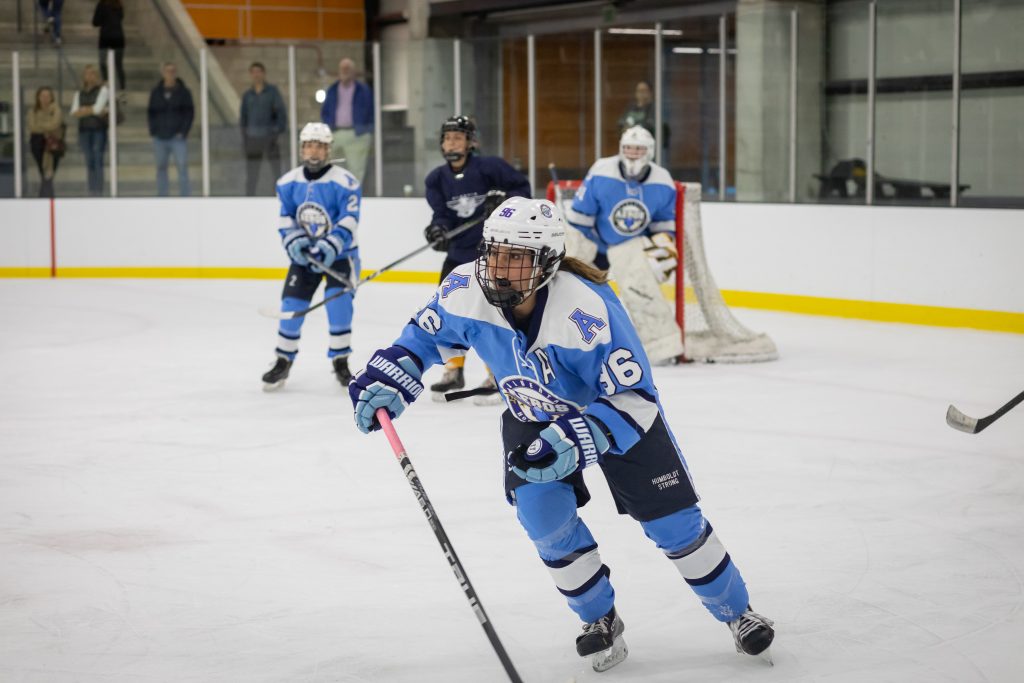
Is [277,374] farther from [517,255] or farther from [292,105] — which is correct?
[292,105]

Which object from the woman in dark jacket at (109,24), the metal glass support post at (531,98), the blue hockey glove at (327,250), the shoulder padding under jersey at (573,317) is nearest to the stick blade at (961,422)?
the shoulder padding under jersey at (573,317)

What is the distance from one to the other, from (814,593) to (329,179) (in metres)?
3.45

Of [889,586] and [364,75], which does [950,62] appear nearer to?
[364,75]

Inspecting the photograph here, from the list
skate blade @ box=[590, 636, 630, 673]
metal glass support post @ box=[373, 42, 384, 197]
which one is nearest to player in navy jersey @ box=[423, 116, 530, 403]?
skate blade @ box=[590, 636, 630, 673]

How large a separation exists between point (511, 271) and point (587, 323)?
0.53 feet

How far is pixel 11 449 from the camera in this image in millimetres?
4727

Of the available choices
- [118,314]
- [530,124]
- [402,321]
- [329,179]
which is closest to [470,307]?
[329,179]

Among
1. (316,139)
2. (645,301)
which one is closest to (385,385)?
(316,139)

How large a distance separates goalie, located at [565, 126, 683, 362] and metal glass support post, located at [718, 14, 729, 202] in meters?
2.63

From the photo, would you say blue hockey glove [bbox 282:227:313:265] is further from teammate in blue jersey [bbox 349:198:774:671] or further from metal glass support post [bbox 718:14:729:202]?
metal glass support post [bbox 718:14:729:202]

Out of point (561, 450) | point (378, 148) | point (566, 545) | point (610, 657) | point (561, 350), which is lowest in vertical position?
point (610, 657)

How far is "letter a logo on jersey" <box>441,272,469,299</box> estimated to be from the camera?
2482mm

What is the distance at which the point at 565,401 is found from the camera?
2441 millimetres

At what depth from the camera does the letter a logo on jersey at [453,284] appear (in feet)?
8.14
